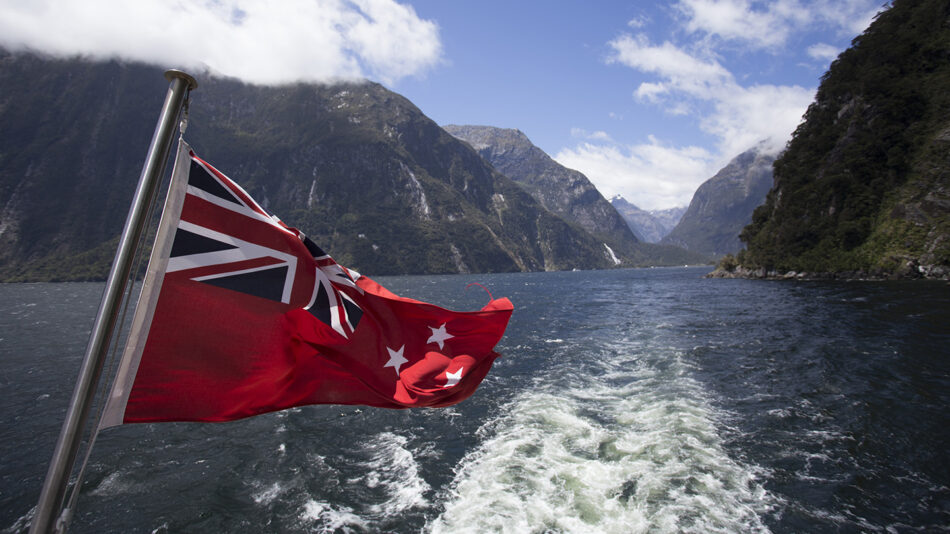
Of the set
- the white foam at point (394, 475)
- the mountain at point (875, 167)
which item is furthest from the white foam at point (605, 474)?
the mountain at point (875, 167)

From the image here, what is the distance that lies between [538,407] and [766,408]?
6.40m

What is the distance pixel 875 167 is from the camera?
66062 mm

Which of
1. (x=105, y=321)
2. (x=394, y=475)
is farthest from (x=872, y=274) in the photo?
(x=105, y=321)

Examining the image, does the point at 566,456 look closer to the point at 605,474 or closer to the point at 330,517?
the point at 605,474

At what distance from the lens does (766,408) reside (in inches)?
458

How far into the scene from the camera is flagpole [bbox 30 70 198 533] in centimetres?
221

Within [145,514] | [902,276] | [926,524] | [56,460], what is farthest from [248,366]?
[902,276]

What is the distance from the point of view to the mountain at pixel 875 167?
5419 centimetres

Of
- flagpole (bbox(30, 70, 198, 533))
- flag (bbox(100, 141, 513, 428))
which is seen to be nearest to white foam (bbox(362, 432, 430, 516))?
flag (bbox(100, 141, 513, 428))

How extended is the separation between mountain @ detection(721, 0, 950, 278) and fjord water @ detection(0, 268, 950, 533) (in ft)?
179

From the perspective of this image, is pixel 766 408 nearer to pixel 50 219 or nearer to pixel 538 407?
pixel 538 407

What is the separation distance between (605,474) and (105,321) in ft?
28.1

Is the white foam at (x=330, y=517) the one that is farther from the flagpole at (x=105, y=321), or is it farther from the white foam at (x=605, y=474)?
the flagpole at (x=105, y=321)

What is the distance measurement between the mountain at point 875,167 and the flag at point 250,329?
2731 inches
